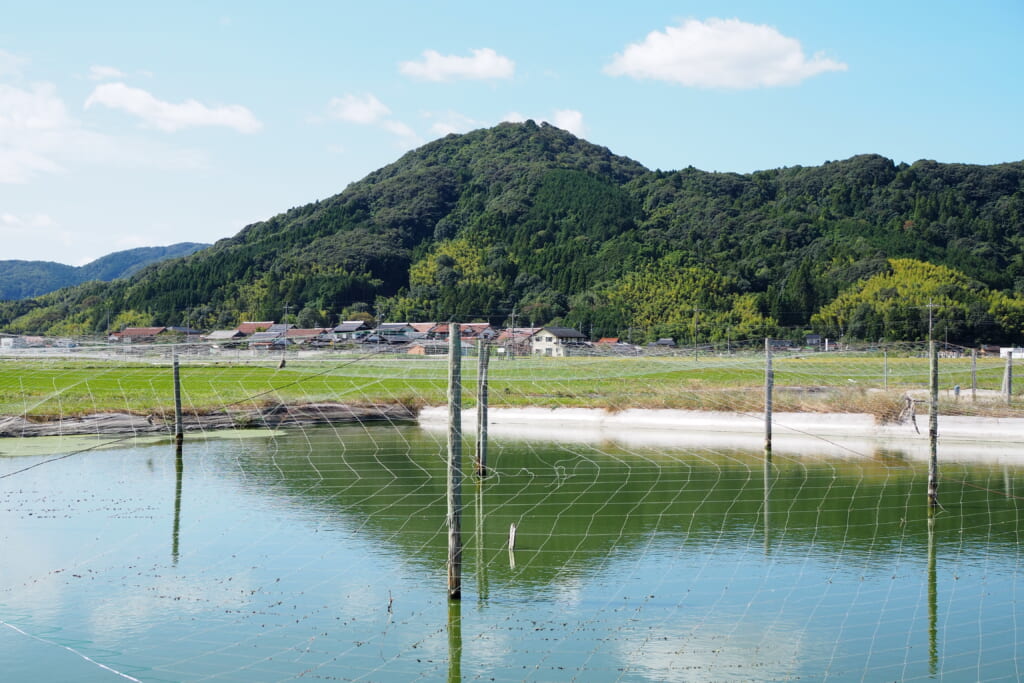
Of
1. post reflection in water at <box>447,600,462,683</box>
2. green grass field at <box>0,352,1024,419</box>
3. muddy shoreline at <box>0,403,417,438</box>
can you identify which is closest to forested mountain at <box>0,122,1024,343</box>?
green grass field at <box>0,352,1024,419</box>

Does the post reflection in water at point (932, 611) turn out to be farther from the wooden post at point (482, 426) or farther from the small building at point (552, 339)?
the small building at point (552, 339)

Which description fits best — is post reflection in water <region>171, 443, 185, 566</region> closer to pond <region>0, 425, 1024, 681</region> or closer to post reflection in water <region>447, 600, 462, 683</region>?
pond <region>0, 425, 1024, 681</region>

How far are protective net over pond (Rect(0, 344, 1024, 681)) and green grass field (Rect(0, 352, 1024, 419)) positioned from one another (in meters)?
5.56

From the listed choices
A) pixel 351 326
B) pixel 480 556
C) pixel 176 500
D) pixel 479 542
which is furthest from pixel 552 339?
pixel 480 556

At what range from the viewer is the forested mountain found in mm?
90750

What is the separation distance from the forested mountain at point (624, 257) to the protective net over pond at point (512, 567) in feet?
199

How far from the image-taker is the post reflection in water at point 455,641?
894 cm

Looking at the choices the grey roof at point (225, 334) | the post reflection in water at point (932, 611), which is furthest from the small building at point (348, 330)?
the post reflection in water at point (932, 611)

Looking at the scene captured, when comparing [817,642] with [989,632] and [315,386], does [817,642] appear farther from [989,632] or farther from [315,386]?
[315,386]

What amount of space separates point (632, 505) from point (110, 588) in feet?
30.3

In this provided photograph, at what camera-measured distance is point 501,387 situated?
37500 mm

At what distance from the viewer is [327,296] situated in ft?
366

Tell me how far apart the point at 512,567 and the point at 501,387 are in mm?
24918

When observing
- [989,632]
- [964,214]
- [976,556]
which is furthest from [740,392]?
[964,214]
